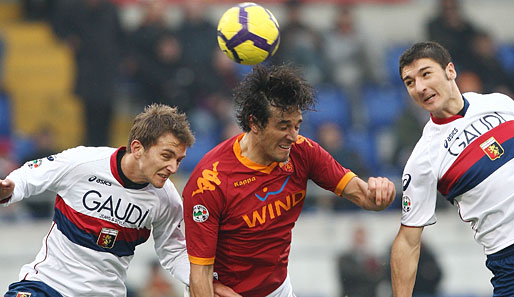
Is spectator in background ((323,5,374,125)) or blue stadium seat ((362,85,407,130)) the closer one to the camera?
spectator in background ((323,5,374,125))

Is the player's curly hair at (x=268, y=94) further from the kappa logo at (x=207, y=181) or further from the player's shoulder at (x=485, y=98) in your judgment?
the player's shoulder at (x=485, y=98)

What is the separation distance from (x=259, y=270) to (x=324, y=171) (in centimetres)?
85

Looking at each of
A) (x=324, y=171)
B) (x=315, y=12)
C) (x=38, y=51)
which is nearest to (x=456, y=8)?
(x=315, y=12)

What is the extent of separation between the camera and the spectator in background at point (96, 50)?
11891 mm

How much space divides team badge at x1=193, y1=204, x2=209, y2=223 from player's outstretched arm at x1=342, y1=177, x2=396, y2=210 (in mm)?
1058

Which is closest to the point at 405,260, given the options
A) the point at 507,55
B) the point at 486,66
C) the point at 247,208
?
the point at 247,208

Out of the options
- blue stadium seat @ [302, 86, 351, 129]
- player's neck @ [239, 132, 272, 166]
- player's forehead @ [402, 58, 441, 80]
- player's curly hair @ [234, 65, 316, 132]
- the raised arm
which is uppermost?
blue stadium seat @ [302, 86, 351, 129]

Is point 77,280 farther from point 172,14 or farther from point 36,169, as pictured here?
point 172,14

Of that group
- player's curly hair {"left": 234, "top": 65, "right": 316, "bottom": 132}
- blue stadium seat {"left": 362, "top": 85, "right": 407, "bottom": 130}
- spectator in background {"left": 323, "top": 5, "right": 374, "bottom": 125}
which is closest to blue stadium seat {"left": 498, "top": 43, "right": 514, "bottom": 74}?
blue stadium seat {"left": 362, "top": 85, "right": 407, "bottom": 130}

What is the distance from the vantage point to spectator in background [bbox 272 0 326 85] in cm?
1269

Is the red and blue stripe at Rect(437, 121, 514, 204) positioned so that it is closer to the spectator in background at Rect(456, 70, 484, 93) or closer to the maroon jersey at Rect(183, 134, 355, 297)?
the maroon jersey at Rect(183, 134, 355, 297)

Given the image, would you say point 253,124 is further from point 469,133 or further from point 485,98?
point 485,98

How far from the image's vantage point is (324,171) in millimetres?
5938

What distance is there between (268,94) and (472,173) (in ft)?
5.05
